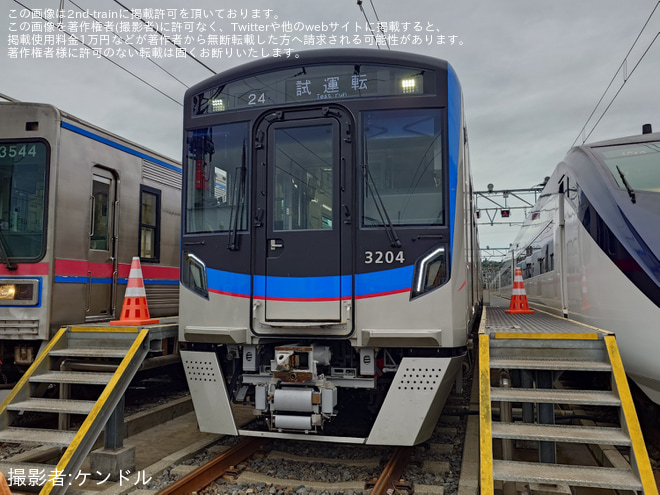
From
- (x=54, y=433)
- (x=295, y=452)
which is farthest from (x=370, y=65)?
(x=54, y=433)

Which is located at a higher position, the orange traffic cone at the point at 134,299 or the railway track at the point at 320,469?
the orange traffic cone at the point at 134,299

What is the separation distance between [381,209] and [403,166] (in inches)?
15.8

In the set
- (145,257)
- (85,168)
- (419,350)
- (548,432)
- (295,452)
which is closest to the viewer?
(548,432)

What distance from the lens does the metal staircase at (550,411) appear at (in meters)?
3.51

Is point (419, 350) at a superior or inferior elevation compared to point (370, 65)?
inferior

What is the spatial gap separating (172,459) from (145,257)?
330cm

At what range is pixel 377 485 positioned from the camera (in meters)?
4.18

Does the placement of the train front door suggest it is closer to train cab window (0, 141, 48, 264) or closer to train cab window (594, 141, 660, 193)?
train cab window (0, 141, 48, 264)

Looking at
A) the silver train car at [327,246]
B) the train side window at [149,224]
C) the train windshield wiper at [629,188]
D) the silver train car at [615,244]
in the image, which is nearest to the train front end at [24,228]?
the train side window at [149,224]

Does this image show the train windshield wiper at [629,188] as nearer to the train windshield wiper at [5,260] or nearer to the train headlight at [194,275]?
the train headlight at [194,275]

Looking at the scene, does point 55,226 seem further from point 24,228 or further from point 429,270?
point 429,270

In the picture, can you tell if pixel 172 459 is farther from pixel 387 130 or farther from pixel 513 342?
pixel 387 130

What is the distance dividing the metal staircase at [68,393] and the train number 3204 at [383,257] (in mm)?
2086

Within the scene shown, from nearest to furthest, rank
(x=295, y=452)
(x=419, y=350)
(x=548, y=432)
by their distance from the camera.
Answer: (x=548, y=432)
(x=419, y=350)
(x=295, y=452)
